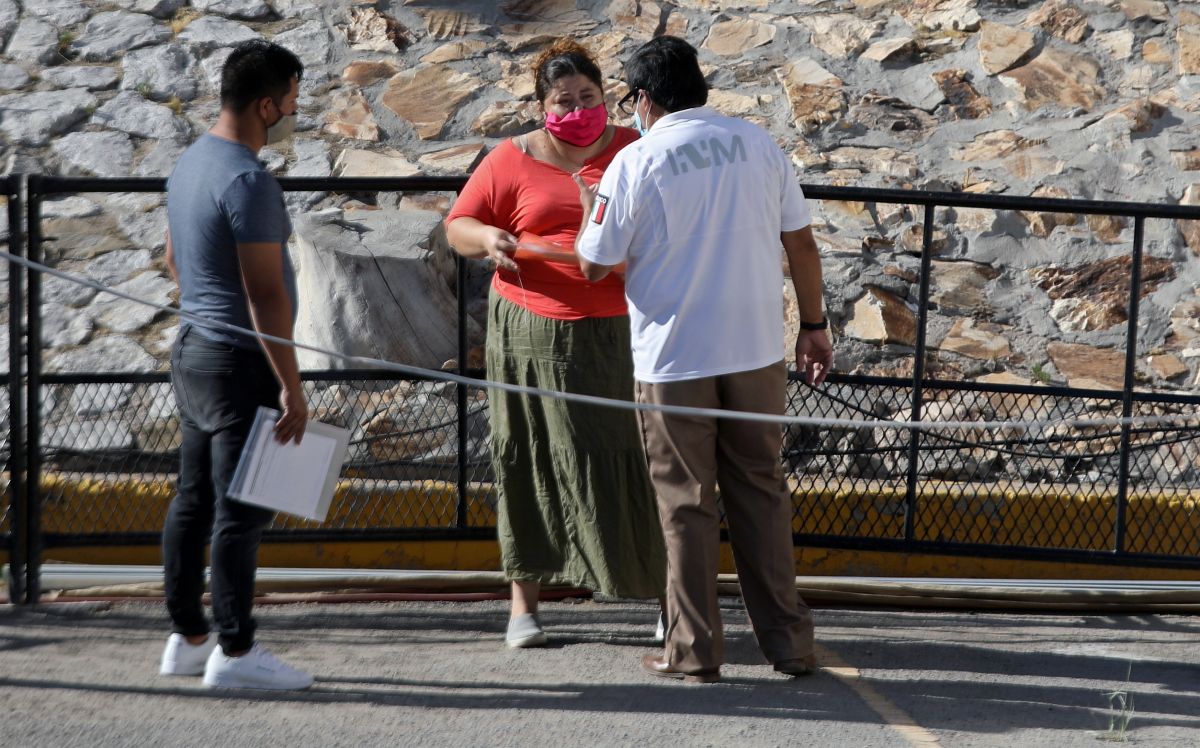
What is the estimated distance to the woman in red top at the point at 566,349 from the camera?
3.71m

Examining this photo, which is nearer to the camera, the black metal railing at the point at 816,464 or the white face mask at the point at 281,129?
the white face mask at the point at 281,129

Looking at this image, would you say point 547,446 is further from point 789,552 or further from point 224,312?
point 224,312

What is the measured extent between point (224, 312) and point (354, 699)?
1.02 m

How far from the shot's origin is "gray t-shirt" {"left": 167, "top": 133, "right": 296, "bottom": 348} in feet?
10.4

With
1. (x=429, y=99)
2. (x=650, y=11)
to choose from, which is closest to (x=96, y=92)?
(x=429, y=99)

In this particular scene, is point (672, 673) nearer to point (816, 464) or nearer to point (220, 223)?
point (220, 223)

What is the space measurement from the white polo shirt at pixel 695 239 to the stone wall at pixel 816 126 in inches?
112

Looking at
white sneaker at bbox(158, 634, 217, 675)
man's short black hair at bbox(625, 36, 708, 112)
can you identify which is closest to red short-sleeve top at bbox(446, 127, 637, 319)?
man's short black hair at bbox(625, 36, 708, 112)

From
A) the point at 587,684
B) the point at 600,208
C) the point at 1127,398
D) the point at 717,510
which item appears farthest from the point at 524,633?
the point at 1127,398

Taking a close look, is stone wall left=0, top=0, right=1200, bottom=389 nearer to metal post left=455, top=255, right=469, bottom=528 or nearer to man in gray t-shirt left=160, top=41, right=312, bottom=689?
metal post left=455, top=255, right=469, bottom=528

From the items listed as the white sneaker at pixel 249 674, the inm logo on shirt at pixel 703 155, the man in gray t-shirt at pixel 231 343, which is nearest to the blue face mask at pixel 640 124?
the inm logo on shirt at pixel 703 155

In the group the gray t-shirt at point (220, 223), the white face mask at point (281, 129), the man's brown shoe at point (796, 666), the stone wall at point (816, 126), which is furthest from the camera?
the stone wall at point (816, 126)

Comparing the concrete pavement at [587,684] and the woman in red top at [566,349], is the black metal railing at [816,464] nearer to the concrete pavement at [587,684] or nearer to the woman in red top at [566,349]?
the concrete pavement at [587,684]

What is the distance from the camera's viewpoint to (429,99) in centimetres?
792
